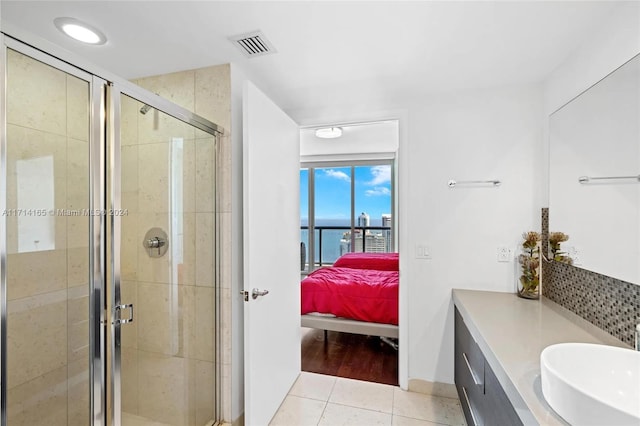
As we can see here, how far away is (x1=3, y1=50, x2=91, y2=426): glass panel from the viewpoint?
981mm

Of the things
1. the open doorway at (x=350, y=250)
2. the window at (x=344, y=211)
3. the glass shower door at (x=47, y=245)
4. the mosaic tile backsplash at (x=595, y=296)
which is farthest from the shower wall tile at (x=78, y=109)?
the window at (x=344, y=211)

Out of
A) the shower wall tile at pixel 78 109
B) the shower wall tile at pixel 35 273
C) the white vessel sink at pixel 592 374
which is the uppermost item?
the shower wall tile at pixel 78 109

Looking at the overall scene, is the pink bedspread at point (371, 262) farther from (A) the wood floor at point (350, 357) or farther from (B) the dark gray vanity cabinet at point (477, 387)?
(B) the dark gray vanity cabinet at point (477, 387)

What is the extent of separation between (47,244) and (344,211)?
467 centimetres

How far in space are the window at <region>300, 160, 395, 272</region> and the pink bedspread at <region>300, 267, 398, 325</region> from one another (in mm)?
2266

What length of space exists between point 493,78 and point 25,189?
99.0 inches

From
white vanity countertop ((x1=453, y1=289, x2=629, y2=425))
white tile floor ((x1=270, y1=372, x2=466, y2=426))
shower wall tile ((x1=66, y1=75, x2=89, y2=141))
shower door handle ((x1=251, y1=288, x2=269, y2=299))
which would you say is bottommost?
white tile floor ((x1=270, y1=372, x2=466, y2=426))

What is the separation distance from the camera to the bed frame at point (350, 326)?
2695mm

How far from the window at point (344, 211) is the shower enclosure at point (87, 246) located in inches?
148

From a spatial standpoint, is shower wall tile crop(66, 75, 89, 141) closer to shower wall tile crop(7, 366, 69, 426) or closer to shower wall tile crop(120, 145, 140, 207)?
shower wall tile crop(120, 145, 140, 207)

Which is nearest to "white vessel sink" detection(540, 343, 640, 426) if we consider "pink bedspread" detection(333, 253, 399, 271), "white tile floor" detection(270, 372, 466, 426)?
"white tile floor" detection(270, 372, 466, 426)

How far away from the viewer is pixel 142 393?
1.46m

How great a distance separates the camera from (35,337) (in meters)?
1.10

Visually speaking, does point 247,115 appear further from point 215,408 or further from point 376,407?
point 376,407
